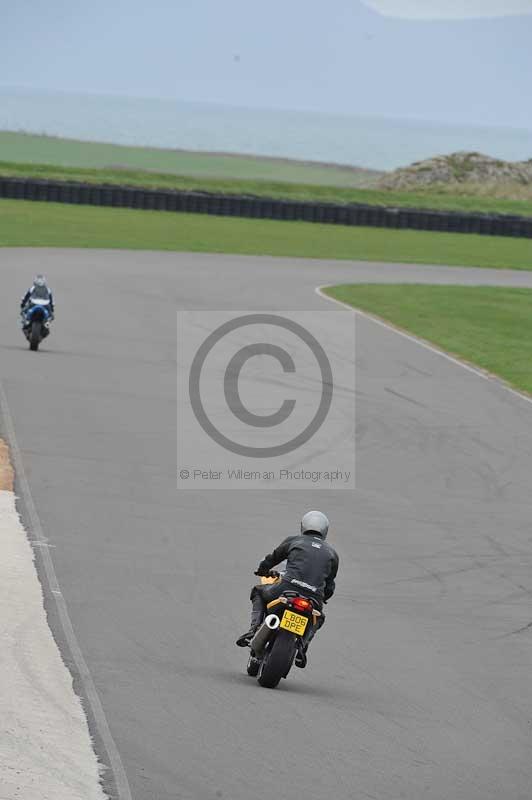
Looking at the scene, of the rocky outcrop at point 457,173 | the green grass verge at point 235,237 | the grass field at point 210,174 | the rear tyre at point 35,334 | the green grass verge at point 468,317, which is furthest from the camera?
the rocky outcrop at point 457,173

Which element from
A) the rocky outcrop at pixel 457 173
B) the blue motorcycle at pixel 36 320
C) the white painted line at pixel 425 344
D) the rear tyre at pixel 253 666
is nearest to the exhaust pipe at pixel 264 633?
the rear tyre at pixel 253 666

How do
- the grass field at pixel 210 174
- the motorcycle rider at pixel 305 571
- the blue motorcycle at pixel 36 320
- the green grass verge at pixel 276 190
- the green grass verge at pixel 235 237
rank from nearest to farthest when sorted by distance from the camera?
the motorcycle rider at pixel 305 571 → the blue motorcycle at pixel 36 320 → the green grass verge at pixel 235 237 → the green grass verge at pixel 276 190 → the grass field at pixel 210 174

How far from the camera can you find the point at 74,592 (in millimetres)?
12711

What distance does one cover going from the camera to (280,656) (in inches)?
410

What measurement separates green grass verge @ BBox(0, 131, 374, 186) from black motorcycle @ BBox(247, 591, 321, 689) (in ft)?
283

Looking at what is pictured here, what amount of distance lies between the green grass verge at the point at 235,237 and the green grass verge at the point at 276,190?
14.2ft

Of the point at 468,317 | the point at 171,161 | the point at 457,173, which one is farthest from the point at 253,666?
the point at 171,161

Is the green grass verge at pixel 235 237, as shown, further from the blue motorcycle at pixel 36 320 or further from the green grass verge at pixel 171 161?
the green grass verge at pixel 171 161

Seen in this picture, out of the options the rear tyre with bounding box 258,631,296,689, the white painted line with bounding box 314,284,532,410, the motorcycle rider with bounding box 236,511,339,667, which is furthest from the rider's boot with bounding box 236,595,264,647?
the white painted line with bounding box 314,284,532,410

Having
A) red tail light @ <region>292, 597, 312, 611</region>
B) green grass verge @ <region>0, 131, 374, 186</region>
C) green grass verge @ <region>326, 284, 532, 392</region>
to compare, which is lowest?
green grass verge @ <region>0, 131, 374, 186</region>

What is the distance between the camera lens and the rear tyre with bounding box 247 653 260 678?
1074cm

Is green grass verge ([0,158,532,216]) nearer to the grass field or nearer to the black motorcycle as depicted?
the grass field

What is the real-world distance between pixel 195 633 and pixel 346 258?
131 ft

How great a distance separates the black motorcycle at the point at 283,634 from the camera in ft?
34.0
